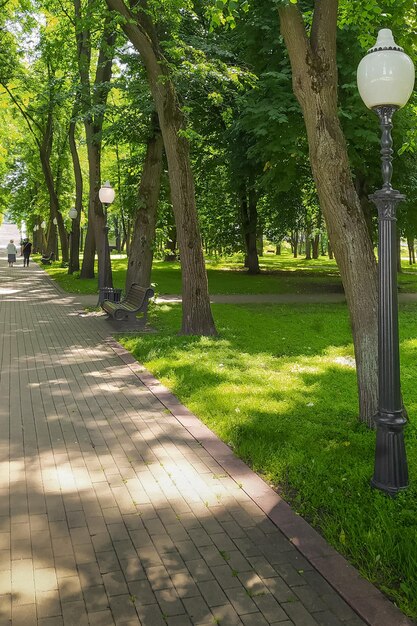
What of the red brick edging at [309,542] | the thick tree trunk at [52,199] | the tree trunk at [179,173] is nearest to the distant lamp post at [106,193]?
the tree trunk at [179,173]

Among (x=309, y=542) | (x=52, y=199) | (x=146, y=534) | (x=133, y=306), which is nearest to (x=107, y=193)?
(x=133, y=306)

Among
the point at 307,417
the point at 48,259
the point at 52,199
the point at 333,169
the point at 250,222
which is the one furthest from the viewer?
the point at 48,259

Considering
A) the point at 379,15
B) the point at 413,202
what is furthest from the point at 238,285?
the point at 379,15

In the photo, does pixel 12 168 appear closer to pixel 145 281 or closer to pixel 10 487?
pixel 145 281

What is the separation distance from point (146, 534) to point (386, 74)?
3509 millimetres

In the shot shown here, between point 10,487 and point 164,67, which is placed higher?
point 164,67

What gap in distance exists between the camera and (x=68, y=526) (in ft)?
13.3

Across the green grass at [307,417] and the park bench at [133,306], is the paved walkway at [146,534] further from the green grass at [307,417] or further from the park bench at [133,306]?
the park bench at [133,306]

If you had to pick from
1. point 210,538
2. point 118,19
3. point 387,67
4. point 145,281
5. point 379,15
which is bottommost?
point 210,538

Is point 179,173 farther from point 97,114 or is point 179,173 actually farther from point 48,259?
point 48,259

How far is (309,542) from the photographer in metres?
3.90

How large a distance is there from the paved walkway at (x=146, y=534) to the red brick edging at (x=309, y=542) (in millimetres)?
10

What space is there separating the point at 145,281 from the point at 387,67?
1188 centimetres

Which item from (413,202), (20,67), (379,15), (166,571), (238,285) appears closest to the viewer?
(166,571)
